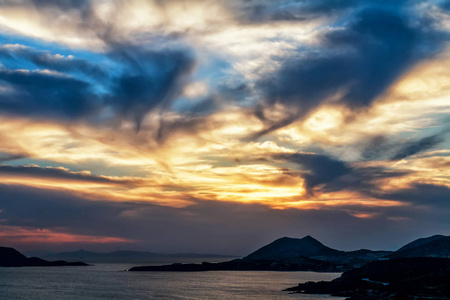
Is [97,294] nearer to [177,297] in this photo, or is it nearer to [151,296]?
[151,296]

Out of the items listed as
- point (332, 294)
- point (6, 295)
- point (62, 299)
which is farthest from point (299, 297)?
point (6, 295)

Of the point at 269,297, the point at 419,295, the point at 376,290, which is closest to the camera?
the point at 419,295

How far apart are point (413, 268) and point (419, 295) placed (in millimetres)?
75889

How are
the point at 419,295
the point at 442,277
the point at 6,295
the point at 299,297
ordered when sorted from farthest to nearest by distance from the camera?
the point at 6,295, the point at 299,297, the point at 442,277, the point at 419,295

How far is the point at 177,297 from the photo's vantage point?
17912 centimetres

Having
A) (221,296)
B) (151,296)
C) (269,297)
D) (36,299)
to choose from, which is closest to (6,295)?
(36,299)

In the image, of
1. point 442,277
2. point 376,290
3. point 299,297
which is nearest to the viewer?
point 442,277

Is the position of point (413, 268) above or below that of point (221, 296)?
above

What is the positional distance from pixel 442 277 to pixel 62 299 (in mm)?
145266

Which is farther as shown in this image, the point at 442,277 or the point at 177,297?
the point at 177,297

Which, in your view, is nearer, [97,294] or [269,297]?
[269,297]

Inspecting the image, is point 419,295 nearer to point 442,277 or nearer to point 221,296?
point 442,277

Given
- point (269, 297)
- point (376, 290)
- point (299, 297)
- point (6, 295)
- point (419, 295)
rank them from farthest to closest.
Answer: point (6, 295) → point (269, 297) → point (299, 297) → point (376, 290) → point (419, 295)

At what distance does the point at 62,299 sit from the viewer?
17488 cm
